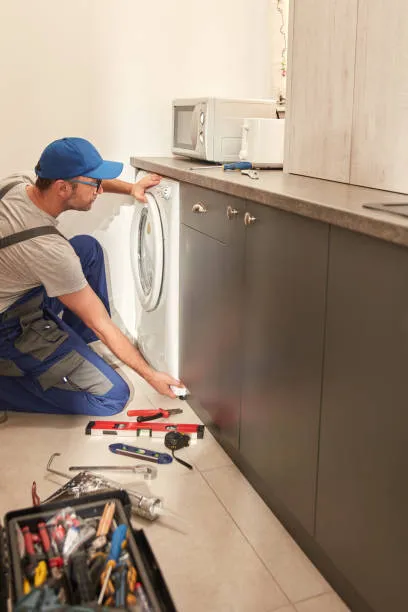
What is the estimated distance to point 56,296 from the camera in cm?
240

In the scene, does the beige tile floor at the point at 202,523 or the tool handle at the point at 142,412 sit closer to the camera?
the beige tile floor at the point at 202,523

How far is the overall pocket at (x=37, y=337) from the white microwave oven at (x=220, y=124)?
96 centimetres

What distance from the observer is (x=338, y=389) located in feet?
5.37

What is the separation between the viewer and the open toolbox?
116 cm

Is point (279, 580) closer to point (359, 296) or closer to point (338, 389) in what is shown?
point (338, 389)

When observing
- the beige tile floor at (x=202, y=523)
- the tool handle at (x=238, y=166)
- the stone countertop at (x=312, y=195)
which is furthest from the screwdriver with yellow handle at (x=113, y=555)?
the tool handle at (x=238, y=166)

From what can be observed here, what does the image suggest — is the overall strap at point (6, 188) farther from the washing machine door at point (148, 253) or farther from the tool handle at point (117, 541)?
the tool handle at point (117, 541)

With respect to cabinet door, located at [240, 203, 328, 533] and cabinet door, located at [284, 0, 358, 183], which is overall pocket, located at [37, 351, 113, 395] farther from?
cabinet door, located at [284, 0, 358, 183]

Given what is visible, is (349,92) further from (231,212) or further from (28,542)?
(28,542)

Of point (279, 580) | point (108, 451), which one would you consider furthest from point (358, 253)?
point (108, 451)

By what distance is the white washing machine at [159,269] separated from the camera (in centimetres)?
277

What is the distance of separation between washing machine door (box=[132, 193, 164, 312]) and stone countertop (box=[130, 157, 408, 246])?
0.67 ft

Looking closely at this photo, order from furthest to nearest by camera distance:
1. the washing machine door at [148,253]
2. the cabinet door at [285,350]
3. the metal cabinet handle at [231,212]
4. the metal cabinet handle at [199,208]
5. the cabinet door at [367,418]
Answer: the washing machine door at [148,253] → the metal cabinet handle at [199,208] → the metal cabinet handle at [231,212] → the cabinet door at [285,350] → the cabinet door at [367,418]

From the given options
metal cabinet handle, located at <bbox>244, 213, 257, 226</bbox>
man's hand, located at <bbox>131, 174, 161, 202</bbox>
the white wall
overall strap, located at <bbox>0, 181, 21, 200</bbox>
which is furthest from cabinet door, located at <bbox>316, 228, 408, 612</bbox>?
the white wall
